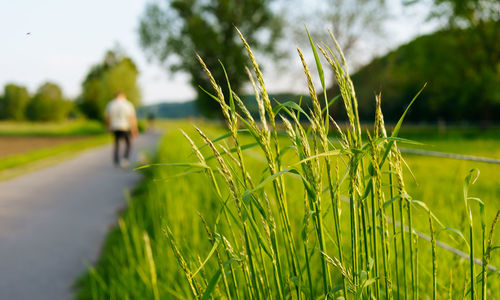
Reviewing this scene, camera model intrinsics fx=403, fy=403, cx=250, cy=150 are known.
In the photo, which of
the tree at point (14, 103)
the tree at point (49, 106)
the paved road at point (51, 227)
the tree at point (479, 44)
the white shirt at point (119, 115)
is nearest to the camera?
the paved road at point (51, 227)

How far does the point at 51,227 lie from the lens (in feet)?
14.8

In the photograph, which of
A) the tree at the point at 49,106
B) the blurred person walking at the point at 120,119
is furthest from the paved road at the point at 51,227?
the tree at the point at 49,106

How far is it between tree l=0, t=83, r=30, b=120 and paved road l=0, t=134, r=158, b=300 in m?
87.1

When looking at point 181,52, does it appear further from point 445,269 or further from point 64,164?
point 445,269

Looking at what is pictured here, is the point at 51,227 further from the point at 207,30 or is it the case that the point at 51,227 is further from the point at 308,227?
the point at 207,30

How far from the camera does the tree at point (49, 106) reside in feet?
249

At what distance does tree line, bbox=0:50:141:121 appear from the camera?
1610 inches

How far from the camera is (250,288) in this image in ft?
3.22

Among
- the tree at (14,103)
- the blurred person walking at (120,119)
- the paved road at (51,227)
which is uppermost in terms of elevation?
the tree at (14,103)

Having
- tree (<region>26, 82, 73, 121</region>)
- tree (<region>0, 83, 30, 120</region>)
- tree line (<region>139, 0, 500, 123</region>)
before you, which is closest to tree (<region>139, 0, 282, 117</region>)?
tree line (<region>139, 0, 500, 123</region>)

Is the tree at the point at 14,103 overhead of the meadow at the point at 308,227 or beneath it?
overhead

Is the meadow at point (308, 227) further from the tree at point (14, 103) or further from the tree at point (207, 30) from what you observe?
A: the tree at point (14, 103)

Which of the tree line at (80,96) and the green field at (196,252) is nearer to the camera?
the green field at (196,252)

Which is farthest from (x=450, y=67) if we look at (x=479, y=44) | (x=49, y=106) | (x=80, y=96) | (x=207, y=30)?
(x=49, y=106)
